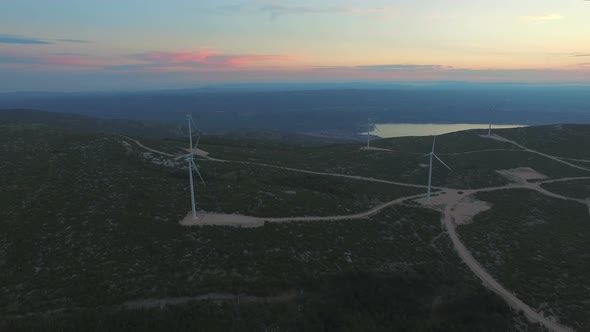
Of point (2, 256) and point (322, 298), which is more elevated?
point (2, 256)

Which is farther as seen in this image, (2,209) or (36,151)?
(36,151)

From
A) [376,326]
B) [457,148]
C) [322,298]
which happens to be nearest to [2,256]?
[322,298]

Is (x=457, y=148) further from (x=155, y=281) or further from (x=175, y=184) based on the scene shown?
(x=155, y=281)

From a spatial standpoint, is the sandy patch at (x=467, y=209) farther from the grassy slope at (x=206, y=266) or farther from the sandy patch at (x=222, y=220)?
the sandy patch at (x=222, y=220)

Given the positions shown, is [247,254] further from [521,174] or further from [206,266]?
[521,174]

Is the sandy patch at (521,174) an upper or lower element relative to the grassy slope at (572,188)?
upper

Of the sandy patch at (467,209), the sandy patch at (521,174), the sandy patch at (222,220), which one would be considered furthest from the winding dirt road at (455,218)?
the sandy patch at (521,174)

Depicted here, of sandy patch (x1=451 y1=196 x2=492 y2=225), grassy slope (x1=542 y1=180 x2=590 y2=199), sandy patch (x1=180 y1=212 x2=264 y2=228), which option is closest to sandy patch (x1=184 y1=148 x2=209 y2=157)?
sandy patch (x1=180 y1=212 x2=264 y2=228)
